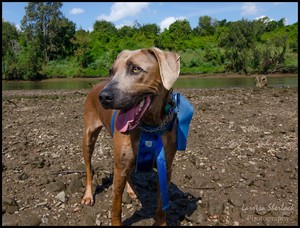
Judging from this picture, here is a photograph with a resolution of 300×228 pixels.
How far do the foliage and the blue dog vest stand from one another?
4057 cm

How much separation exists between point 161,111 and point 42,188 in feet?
8.19

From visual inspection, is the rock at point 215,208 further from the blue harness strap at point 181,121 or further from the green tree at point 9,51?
the green tree at point 9,51

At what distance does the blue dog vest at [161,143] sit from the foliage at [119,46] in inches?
1597

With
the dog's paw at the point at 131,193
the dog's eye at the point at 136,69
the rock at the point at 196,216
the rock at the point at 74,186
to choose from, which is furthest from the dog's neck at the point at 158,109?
the rock at the point at 74,186

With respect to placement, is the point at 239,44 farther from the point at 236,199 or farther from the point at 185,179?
the point at 236,199

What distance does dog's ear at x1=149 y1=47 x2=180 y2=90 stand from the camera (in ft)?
10.5

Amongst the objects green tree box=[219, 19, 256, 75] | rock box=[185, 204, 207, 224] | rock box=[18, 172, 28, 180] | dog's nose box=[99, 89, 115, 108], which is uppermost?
green tree box=[219, 19, 256, 75]

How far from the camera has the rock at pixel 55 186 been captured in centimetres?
478

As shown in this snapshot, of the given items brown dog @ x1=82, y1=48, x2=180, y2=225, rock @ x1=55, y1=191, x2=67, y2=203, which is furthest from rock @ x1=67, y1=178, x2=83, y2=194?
brown dog @ x1=82, y1=48, x2=180, y2=225

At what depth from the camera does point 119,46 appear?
178ft

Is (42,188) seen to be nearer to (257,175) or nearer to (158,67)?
(158,67)

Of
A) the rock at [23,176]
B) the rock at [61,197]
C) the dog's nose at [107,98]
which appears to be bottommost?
the rock at [61,197]

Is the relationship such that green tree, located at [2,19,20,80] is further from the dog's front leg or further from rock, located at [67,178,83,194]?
the dog's front leg

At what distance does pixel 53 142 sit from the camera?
7312 mm
